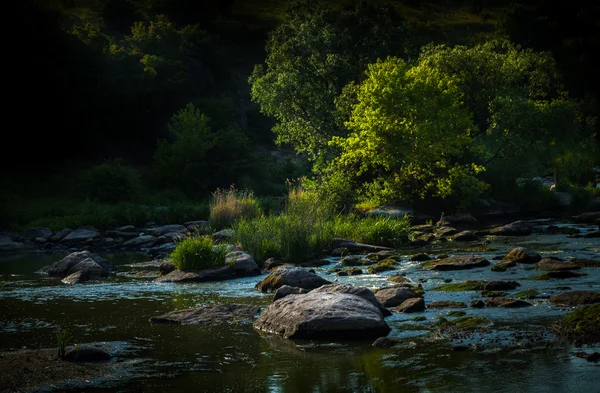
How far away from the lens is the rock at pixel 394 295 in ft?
50.0

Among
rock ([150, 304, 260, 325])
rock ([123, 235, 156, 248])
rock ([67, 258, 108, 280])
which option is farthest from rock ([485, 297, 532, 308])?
rock ([123, 235, 156, 248])

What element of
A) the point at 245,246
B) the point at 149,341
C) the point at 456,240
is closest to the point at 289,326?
the point at 149,341

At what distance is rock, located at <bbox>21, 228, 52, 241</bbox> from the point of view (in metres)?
34.4

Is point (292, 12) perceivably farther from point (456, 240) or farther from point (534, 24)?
point (534, 24)

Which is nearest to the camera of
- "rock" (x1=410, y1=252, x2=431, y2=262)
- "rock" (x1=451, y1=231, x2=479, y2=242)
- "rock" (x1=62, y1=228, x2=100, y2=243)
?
"rock" (x1=410, y1=252, x2=431, y2=262)

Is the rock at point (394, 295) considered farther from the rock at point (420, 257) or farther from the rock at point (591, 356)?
the rock at point (420, 257)

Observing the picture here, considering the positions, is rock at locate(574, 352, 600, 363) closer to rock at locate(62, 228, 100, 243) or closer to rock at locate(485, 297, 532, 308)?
rock at locate(485, 297, 532, 308)

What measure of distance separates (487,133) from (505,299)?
86.6 feet

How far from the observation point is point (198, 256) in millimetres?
→ 21125

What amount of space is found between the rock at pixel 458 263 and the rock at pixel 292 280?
3.88 metres

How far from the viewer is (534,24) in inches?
3477

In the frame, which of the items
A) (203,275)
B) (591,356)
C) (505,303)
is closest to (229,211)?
(203,275)

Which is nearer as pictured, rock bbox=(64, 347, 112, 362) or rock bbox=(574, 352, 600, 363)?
rock bbox=(574, 352, 600, 363)

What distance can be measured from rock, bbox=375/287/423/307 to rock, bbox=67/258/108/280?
9.41 meters
